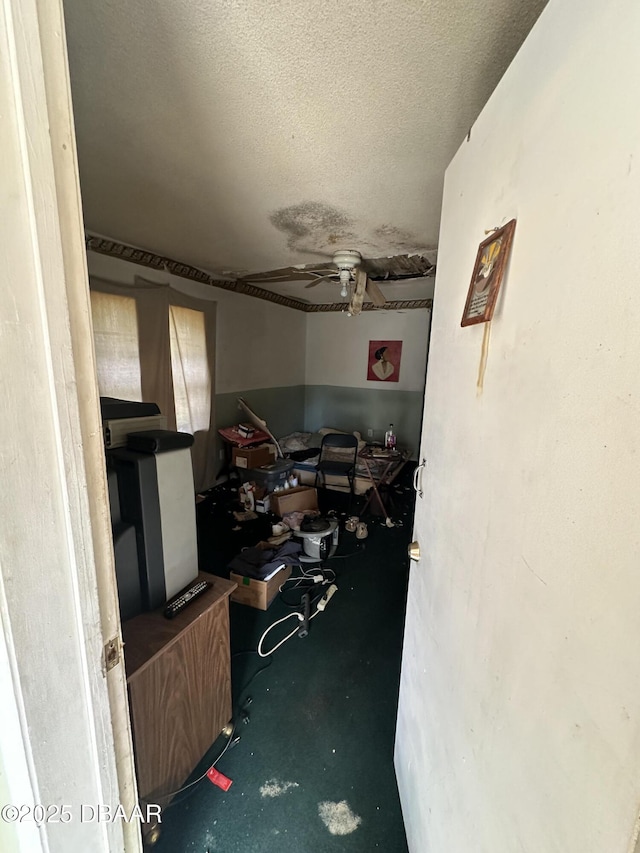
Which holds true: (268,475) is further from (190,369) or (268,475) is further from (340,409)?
(340,409)

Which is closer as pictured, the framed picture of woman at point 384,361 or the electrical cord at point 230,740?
the electrical cord at point 230,740

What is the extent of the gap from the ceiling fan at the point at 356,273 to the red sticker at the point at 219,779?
2759mm

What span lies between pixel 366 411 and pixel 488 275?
4.31 meters

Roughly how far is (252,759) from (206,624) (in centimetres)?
64

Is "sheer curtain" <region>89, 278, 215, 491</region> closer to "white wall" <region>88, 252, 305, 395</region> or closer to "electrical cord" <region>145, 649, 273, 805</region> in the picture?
"white wall" <region>88, 252, 305, 395</region>

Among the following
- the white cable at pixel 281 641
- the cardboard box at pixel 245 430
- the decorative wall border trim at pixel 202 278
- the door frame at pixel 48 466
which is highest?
the decorative wall border trim at pixel 202 278

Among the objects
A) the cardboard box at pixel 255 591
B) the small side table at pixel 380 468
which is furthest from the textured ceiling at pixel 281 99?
the small side table at pixel 380 468

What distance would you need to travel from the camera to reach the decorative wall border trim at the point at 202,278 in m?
2.38

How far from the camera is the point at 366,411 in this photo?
4.91 meters

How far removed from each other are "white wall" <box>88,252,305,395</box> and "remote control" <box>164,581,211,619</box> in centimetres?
254

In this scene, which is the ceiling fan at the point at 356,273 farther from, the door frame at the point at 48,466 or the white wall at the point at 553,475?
the door frame at the point at 48,466

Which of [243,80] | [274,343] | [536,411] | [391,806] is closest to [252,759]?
[391,806]

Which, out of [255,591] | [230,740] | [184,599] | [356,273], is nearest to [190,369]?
[356,273]

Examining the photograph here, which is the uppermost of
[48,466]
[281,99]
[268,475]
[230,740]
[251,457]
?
[281,99]
